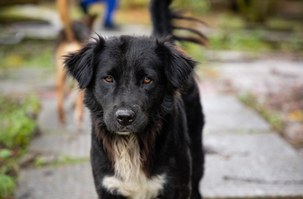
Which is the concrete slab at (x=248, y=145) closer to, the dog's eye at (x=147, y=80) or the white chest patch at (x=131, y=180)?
the white chest patch at (x=131, y=180)

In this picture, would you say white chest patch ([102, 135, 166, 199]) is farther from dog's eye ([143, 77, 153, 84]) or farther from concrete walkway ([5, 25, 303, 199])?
concrete walkway ([5, 25, 303, 199])

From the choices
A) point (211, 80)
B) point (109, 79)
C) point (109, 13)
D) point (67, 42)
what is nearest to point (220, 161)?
point (109, 79)

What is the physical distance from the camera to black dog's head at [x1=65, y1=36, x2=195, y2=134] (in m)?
3.07

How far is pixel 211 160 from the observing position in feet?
16.9

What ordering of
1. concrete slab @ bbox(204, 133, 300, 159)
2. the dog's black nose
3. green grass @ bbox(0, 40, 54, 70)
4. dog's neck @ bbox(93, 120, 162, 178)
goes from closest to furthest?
the dog's black nose
dog's neck @ bbox(93, 120, 162, 178)
concrete slab @ bbox(204, 133, 300, 159)
green grass @ bbox(0, 40, 54, 70)

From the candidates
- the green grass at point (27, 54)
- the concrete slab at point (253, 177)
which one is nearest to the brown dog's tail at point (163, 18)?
the concrete slab at point (253, 177)

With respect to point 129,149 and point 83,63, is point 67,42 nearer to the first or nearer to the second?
point 83,63

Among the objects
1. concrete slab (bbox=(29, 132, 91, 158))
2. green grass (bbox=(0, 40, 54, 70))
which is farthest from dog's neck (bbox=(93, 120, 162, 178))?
green grass (bbox=(0, 40, 54, 70))

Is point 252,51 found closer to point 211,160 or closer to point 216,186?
point 211,160

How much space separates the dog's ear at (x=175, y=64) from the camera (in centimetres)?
331

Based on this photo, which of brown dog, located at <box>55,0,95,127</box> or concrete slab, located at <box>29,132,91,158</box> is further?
brown dog, located at <box>55,0,95,127</box>

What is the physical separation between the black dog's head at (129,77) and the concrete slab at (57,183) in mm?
1355

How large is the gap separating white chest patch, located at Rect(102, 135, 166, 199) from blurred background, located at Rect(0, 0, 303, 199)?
4.03 feet

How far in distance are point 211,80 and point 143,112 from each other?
18.1 ft
